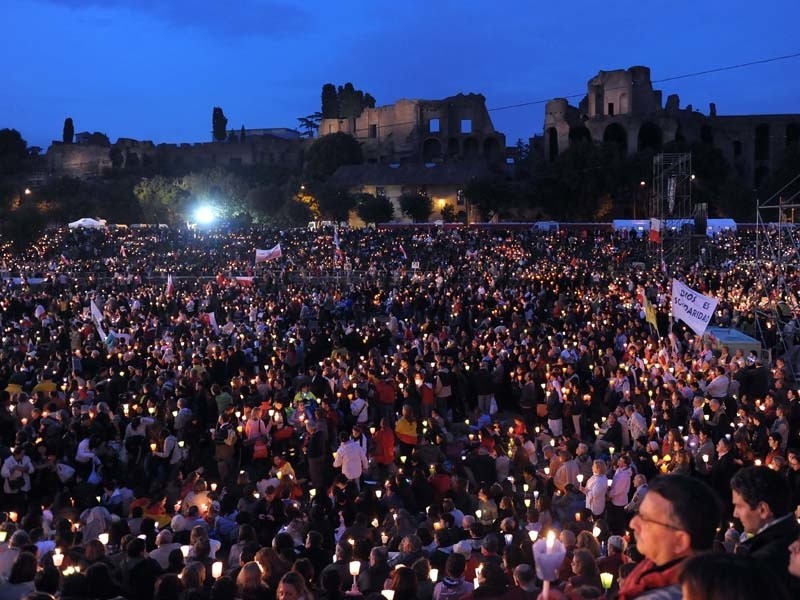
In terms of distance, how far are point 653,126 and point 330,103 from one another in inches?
1693

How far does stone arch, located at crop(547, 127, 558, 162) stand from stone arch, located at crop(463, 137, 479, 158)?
32.8 feet

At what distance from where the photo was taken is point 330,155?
2884 inches

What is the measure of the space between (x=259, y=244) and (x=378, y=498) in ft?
103

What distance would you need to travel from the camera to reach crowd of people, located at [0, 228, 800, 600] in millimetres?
4715

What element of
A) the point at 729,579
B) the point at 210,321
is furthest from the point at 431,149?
the point at 729,579

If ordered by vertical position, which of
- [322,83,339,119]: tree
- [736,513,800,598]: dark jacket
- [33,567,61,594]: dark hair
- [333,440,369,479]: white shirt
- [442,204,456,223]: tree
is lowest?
[333,440,369,479]: white shirt

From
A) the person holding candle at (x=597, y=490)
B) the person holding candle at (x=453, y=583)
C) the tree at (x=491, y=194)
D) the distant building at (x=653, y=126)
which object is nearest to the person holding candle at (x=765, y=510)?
the person holding candle at (x=453, y=583)

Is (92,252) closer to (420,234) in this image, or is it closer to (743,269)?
(420,234)

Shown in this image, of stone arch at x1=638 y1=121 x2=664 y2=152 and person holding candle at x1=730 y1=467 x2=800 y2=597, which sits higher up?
stone arch at x1=638 y1=121 x2=664 y2=152

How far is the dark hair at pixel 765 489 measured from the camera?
3.21m

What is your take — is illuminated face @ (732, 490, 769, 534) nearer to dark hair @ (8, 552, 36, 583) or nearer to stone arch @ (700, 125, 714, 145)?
dark hair @ (8, 552, 36, 583)

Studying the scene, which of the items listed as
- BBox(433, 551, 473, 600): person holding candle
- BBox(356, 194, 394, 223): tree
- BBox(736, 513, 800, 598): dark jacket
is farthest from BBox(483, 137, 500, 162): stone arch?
BBox(736, 513, 800, 598): dark jacket

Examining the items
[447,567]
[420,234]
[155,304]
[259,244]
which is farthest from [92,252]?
[447,567]

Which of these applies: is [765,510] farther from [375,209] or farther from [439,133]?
[439,133]
